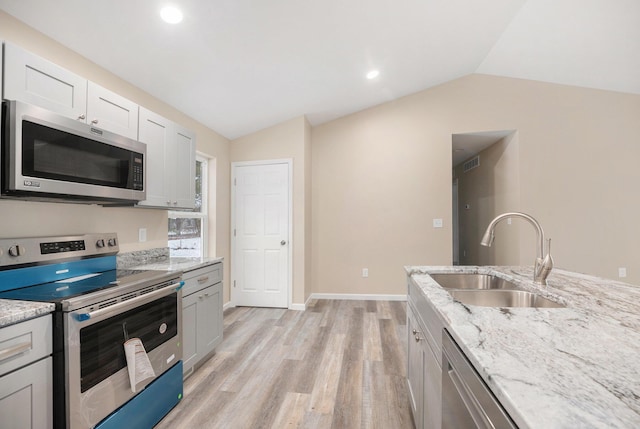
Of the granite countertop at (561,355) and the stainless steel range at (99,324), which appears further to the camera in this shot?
the stainless steel range at (99,324)

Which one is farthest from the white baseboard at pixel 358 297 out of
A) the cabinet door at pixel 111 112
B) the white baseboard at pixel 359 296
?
the cabinet door at pixel 111 112

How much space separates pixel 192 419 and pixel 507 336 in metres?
1.93

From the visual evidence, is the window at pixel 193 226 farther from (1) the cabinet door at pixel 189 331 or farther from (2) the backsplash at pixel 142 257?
(1) the cabinet door at pixel 189 331

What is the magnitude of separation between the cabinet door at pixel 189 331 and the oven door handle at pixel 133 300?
0.80 feet

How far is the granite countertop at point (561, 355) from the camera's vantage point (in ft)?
1.72

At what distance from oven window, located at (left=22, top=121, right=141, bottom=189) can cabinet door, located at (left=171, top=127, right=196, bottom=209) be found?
2.03ft

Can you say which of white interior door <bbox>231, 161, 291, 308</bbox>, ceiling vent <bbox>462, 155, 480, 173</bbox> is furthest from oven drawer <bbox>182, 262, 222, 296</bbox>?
ceiling vent <bbox>462, 155, 480, 173</bbox>

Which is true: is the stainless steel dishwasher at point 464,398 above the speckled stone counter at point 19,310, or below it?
below

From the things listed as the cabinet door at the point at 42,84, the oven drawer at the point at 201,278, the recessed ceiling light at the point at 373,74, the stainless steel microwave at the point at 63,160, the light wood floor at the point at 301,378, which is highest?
the recessed ceiling light at the point at 373,74

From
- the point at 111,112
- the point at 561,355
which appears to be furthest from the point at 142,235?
the point at 561,355

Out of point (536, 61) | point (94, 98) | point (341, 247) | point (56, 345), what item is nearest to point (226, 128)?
point (94, 98)

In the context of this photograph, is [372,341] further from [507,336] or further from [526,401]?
[526,401]

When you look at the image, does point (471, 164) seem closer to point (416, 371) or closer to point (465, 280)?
point (465, 280)

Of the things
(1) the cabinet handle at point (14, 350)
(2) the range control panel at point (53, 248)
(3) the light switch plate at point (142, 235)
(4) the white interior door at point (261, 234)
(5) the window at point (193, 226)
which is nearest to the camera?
(1) the cabinet handle at point (14, 350)
